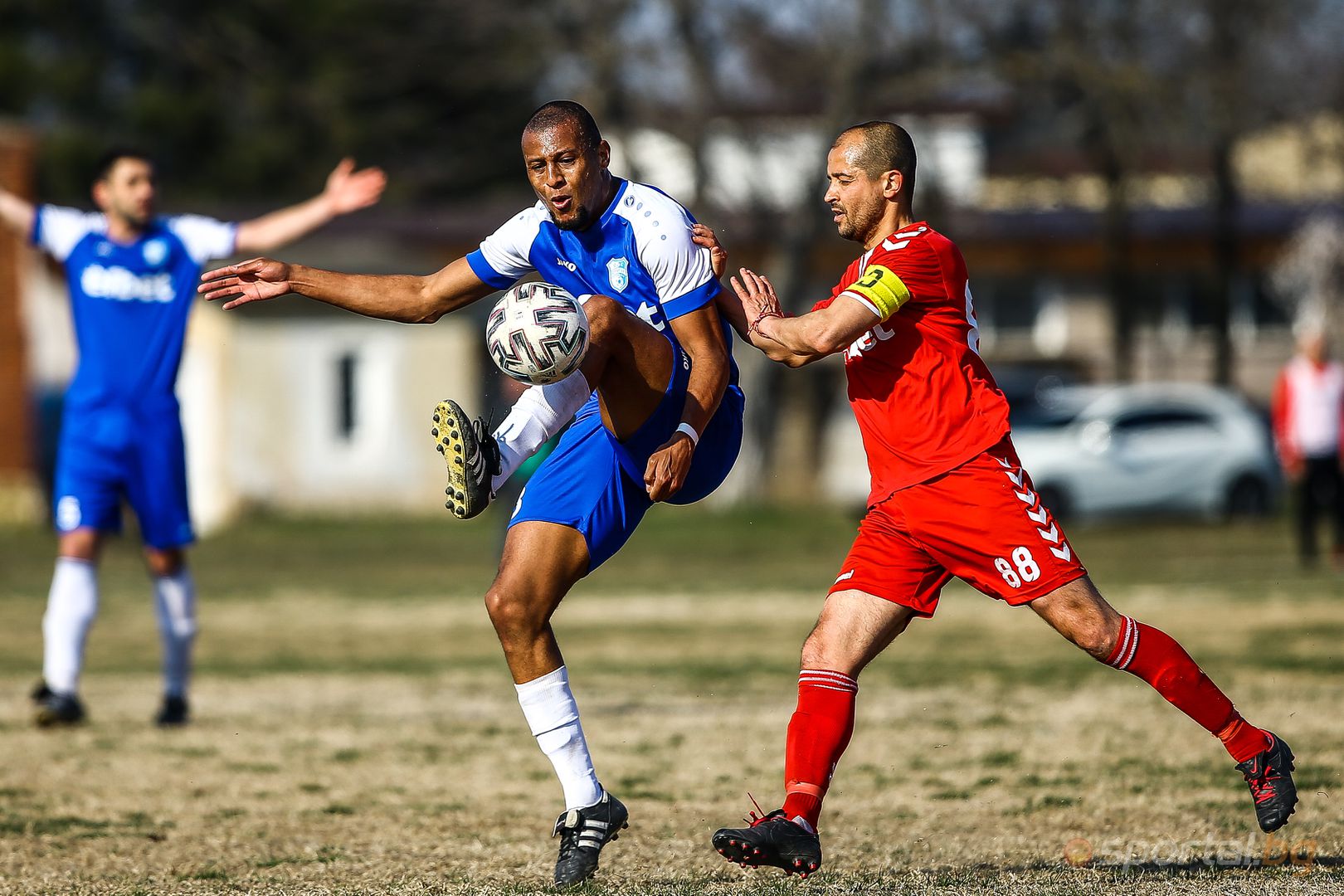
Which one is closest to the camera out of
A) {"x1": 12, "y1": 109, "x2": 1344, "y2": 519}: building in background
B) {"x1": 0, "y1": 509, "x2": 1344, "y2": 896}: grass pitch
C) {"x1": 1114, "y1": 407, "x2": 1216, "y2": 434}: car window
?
{"x1": 0, "y1": 509, "x2": 1344, "y2": 896}: grass pitch

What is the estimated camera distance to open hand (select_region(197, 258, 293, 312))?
18.3 feet

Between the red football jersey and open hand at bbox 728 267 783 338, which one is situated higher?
open hand at bbox 728 267 783 338

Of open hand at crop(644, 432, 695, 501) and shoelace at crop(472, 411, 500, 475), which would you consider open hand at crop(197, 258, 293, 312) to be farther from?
open hand at crop(644, 432, 695, 501)

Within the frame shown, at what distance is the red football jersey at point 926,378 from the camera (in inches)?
207

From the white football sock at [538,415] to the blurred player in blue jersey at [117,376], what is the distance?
3.38 m

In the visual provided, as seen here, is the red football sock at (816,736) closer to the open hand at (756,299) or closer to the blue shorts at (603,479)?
the blue shorts at (603,479)

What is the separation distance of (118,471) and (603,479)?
408 cm

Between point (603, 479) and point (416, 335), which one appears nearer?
point (603, 479)

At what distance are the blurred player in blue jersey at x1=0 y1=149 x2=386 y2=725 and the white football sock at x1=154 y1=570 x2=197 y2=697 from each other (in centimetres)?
26

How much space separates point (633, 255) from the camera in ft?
17.7

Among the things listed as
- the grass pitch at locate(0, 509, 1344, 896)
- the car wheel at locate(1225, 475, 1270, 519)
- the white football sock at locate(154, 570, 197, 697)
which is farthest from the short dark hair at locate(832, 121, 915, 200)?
the car wheel at locate(1225, 475, 1270, 519)

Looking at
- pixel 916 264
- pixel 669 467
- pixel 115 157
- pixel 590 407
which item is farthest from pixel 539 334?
pixel 115 157

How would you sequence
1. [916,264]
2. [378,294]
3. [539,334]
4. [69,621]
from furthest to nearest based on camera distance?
[69,621] → [378,294] → [916,264] → [539,334]

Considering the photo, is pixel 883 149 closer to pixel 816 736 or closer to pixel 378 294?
pixel 378 294
